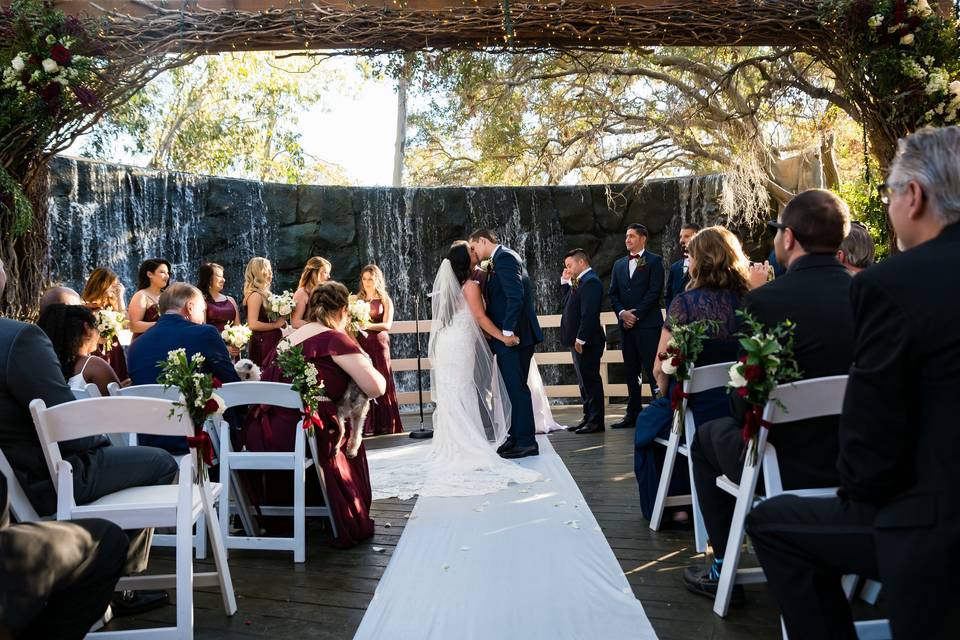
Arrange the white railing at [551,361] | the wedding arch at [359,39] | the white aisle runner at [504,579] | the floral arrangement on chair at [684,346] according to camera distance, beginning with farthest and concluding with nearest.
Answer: the white railing at [551,361], the wedding arch at [359,39], the floral arrangement on chair at [684,346], the white aisle runner at [504,579]

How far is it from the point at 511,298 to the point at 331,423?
8.46 ft

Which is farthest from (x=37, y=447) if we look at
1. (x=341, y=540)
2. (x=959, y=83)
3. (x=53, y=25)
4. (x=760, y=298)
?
(x=959, y=83)

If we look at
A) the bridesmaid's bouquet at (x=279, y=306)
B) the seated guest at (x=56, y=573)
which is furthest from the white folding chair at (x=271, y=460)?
the bridesmaid's bouquet at (x=279, y=306)

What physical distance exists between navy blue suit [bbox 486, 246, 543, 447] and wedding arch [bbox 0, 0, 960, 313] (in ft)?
6.28

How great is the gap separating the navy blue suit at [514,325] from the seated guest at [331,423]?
2228 mm

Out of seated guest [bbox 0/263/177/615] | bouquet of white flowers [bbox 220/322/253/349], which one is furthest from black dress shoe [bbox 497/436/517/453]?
seated guest [bbox 0/263/177/615]

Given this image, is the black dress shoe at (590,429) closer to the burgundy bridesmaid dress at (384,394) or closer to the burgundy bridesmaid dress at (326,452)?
the burgundy bridesmaid dress at (384,394)

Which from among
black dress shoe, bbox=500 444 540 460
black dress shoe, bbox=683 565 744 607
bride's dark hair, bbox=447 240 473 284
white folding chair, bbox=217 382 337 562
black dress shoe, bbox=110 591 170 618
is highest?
bride's dark hair, bbox=447 240 473 284

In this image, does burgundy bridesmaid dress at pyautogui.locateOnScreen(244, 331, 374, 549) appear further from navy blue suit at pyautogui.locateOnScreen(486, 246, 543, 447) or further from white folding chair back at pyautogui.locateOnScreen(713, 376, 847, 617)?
navy blue suit at pyautogui.locateOnScreen(486, 246, 543, 447)

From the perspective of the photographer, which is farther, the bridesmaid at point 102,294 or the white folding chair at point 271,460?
the bridesmaid at point 102,294

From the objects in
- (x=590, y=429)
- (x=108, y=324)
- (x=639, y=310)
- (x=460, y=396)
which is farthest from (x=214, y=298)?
(x=639, y=310)

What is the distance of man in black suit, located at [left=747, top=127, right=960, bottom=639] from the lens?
168 cm

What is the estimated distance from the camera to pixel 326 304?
14.8 ft

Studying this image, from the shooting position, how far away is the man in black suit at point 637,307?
809cm
